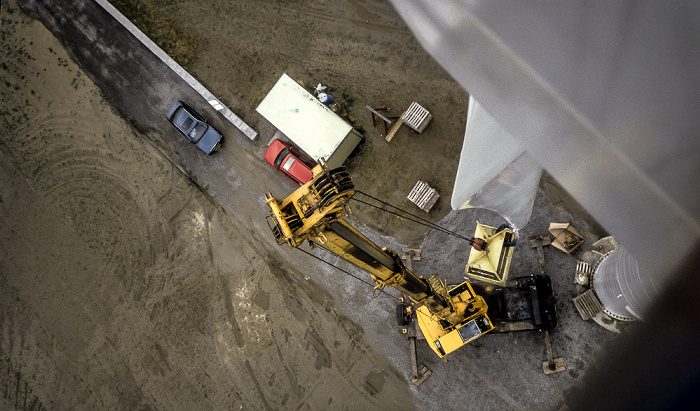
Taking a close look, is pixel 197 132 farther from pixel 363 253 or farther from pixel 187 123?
pixel 363 253

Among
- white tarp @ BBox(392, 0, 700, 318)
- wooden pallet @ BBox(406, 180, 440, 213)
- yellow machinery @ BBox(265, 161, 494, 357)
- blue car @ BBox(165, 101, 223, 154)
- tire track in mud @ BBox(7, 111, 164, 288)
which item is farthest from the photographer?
tire track in mud @ BBox(7, 111, 164, 288)

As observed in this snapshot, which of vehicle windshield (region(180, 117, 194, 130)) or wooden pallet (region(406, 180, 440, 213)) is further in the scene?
vehicle windshield (region(180, 117, 194, 130))

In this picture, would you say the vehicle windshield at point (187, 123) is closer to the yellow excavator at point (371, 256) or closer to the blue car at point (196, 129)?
the blue car at point (196, 129)

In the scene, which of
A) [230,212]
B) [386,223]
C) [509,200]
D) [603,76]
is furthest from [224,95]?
[603,76]

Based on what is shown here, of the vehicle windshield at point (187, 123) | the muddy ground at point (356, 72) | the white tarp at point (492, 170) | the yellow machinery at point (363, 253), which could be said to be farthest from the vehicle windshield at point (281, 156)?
the white tarp at point (492, 170)

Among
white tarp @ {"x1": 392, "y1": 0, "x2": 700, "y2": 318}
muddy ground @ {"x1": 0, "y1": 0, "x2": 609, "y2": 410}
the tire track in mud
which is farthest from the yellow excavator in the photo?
the tire track in mud

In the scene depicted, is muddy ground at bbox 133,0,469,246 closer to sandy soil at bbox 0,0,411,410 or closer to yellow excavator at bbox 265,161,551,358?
yellow excavator at bbox 265,161,551,358

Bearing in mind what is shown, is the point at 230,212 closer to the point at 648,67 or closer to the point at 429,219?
the point at 429,219

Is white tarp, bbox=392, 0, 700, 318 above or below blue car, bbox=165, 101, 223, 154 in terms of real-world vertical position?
below

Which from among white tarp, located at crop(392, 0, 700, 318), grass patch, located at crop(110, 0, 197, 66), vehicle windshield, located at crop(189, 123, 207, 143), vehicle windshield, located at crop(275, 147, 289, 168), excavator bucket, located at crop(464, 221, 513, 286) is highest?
grass patch, located at crop(110, 0, 197, 66)
